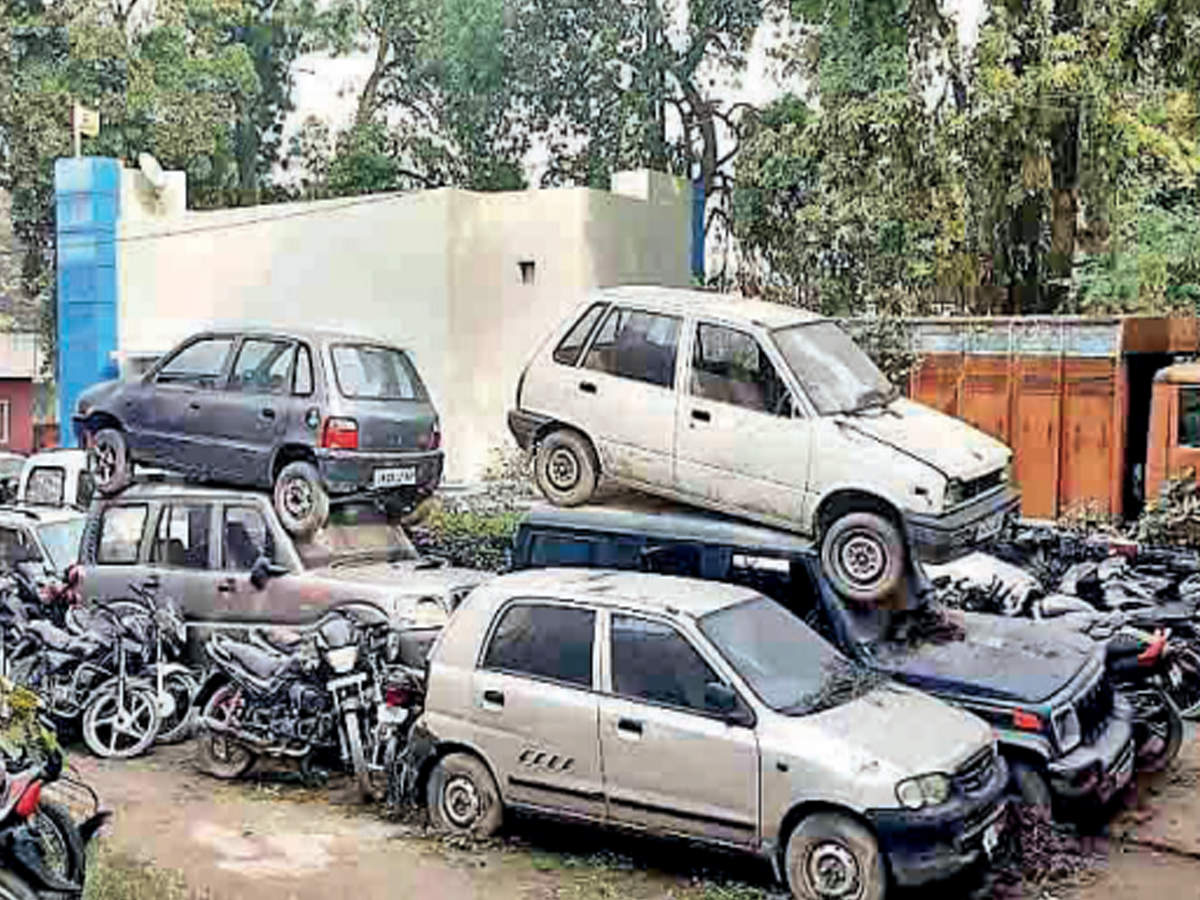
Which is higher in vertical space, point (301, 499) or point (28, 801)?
point (301, 499)

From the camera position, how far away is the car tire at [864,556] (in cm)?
873

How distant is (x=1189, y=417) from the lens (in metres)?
14.9

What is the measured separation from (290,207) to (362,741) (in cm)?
1316

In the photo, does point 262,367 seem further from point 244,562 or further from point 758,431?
point 758,431

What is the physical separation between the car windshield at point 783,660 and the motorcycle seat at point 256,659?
322 cm

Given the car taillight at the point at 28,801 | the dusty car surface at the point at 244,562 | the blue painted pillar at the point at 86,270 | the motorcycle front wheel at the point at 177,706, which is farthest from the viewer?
the blue painted pillar at the point at 86,270

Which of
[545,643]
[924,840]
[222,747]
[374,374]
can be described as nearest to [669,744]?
[545,643]

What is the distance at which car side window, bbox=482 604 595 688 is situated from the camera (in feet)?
25.3

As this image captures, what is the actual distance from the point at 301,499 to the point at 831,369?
3955 mm

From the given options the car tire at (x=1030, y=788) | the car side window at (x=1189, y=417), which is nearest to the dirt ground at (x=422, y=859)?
the car tire at (x=1030, y=788)

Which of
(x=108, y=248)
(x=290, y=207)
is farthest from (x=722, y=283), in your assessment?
(x=108, y=248)

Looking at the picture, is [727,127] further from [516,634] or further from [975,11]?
[516,634]

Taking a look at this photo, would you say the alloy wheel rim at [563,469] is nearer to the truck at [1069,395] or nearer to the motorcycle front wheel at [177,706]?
the motorcycle front wheel at [177,706]

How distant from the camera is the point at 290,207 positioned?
20.7m
